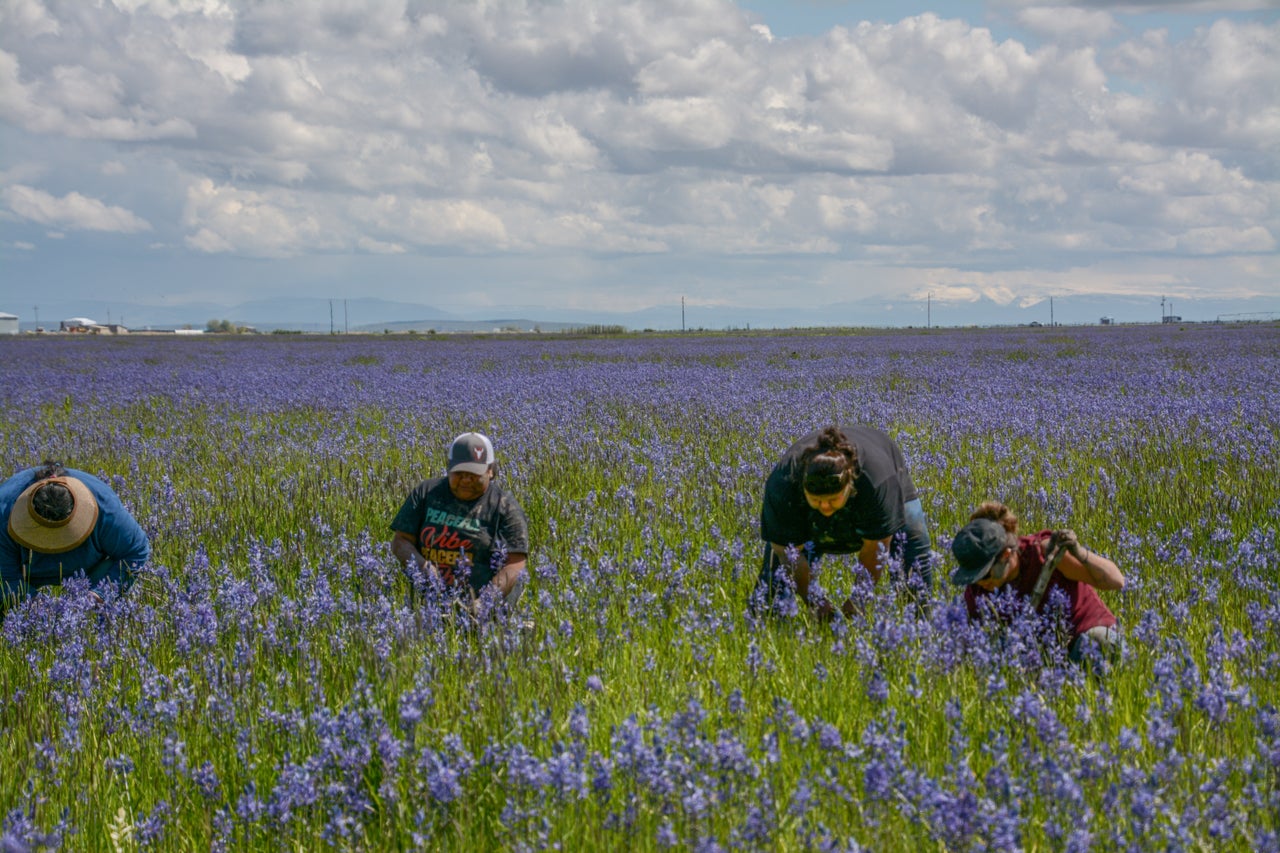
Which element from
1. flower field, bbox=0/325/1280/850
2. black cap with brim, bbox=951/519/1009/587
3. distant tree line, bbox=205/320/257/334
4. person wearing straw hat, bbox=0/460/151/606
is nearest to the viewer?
flower field, bbox=0/325/1280/850

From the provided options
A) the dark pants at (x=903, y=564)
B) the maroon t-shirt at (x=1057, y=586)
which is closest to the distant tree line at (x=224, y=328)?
the dark pants at (x=903, y=564)

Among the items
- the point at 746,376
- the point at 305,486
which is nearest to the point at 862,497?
the point at 305,486

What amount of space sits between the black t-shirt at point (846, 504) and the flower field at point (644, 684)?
32 centimetres

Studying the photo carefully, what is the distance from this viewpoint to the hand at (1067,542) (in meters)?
3.28

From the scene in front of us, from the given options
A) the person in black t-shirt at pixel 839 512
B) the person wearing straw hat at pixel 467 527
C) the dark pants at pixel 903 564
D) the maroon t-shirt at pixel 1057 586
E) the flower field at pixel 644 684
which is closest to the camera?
the flower field at pixel 644 684

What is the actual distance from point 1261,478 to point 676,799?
5.14m

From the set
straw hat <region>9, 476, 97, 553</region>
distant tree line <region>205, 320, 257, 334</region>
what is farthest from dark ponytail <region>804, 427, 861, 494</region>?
distant tree line <region>205, 320, 257, 334</region>

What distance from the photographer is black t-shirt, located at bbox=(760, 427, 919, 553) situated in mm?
3748

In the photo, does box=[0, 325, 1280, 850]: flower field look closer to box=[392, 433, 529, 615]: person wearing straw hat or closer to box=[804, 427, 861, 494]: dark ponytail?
box=[392, 433, 529, 615]: person wearing straw hat

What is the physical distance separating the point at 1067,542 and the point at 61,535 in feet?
12.3

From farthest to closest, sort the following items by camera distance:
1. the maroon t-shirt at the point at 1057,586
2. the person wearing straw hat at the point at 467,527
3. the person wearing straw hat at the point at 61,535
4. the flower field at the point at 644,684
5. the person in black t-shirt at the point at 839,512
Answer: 1. the person wearing straw hat at the point at 467,527
2. the person wearing straw hat at the point at 61,535
3. the person in black t-shirt at the point at 839,512
4. the maroon t-shirt at the point at 1057,586
5. the flower field at the point at 644,684

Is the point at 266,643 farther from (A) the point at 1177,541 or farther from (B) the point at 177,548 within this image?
(A) the point at 1177,541

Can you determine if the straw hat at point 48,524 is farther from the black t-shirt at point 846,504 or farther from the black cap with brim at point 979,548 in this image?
the black cap with brim at point 979,548

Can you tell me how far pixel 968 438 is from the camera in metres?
7.95
